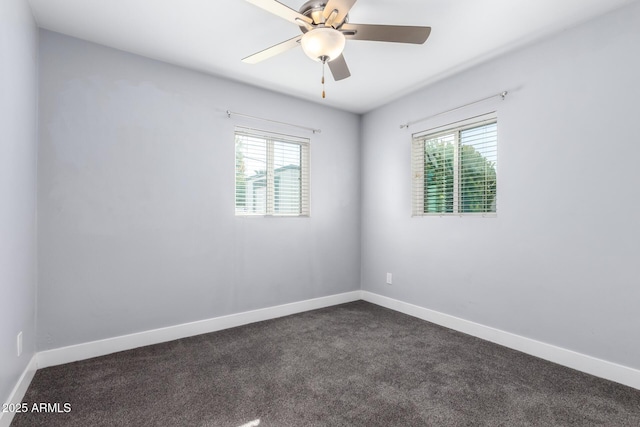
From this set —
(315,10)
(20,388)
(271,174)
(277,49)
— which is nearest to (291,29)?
(277,49)

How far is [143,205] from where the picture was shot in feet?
8.91

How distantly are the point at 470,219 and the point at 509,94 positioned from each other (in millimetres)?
1132

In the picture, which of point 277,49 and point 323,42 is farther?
point 277,49

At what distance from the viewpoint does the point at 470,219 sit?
2990 mm

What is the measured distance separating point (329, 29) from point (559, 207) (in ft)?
6.92

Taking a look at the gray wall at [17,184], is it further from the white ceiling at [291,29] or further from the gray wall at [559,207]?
the gray wall at [559,207]

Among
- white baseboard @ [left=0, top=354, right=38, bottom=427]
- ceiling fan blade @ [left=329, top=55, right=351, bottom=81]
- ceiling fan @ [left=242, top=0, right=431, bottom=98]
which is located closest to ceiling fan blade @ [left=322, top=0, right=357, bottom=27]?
ceiling fan @ [left=242, top=0, right=431, bottom=98]

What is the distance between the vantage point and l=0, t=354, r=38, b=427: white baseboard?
1.60m

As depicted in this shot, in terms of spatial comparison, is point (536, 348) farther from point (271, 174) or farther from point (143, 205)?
point (143, 205)

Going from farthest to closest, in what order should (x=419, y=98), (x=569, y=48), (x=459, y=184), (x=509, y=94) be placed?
(x=419, y=98) → (x=459, y=184) → (x=509, y=94) → (x=569, y=48)

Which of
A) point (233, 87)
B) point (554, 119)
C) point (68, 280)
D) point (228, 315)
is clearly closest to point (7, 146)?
point (68, 280)

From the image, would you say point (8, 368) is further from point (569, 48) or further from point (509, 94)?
point (569, 48)

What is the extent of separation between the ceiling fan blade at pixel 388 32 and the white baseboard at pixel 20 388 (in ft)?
9.05

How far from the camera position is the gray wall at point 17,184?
5.30 feet
